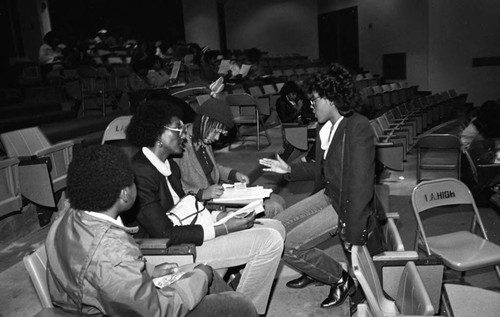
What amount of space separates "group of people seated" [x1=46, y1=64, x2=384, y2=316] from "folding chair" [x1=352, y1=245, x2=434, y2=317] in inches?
15.2

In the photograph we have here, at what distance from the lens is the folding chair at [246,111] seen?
6.69 meters

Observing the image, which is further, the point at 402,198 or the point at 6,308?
the point at 402,198

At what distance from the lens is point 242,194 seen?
2799 mm

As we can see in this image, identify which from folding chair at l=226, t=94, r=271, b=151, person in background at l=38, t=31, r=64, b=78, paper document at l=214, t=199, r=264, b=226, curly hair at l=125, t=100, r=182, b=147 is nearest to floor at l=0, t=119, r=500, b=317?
paper document at l=214, t=199, r=264, b=226

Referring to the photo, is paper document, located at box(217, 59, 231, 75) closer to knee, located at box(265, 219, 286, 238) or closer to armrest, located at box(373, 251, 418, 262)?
knee, located at box(265, 219, 286, 238)

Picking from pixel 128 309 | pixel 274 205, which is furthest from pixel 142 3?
pixel 128 309

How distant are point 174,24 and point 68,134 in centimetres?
1258

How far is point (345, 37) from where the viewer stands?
15398 millimetres

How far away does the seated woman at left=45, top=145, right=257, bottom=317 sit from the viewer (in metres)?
1.46

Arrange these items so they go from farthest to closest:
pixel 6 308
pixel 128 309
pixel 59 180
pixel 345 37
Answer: pixel 345 37
pixel 59 180
pixel 6 308
pixel 128 309

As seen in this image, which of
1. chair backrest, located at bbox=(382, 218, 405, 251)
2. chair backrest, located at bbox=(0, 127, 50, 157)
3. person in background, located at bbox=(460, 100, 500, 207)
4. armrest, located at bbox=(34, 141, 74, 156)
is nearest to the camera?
chair backrest, located at bbox=(382, 218, 405, 251)

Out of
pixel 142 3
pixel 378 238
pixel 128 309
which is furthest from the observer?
pixel 142 3

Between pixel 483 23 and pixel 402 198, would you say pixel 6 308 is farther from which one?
pixel 483 23

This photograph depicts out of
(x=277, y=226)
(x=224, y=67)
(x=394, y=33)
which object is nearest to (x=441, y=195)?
(x=277, y=226)
